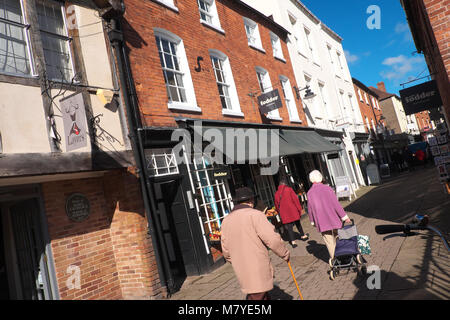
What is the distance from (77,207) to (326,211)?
4593mm

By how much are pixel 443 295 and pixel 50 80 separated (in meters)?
6.60

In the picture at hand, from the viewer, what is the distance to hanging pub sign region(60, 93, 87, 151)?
15.8ft

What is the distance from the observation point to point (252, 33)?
13.5 m

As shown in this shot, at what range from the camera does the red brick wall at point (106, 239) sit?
18.2 feet

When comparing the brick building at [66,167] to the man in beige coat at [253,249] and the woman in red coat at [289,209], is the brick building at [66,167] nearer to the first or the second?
the man in beige coat at [253,249]

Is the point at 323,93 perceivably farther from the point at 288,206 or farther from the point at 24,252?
the point at 24,252

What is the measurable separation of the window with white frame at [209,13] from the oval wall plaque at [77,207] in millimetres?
7511

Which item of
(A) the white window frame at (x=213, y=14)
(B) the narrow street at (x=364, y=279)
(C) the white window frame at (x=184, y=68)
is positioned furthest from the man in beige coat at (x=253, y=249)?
(A) the white window frame at (x=213, y=14)

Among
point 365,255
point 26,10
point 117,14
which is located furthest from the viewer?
point 117,14

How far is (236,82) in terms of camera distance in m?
10.9

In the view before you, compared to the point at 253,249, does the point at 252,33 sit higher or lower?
higher

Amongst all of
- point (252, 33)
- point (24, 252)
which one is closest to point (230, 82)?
point (252, 33)
